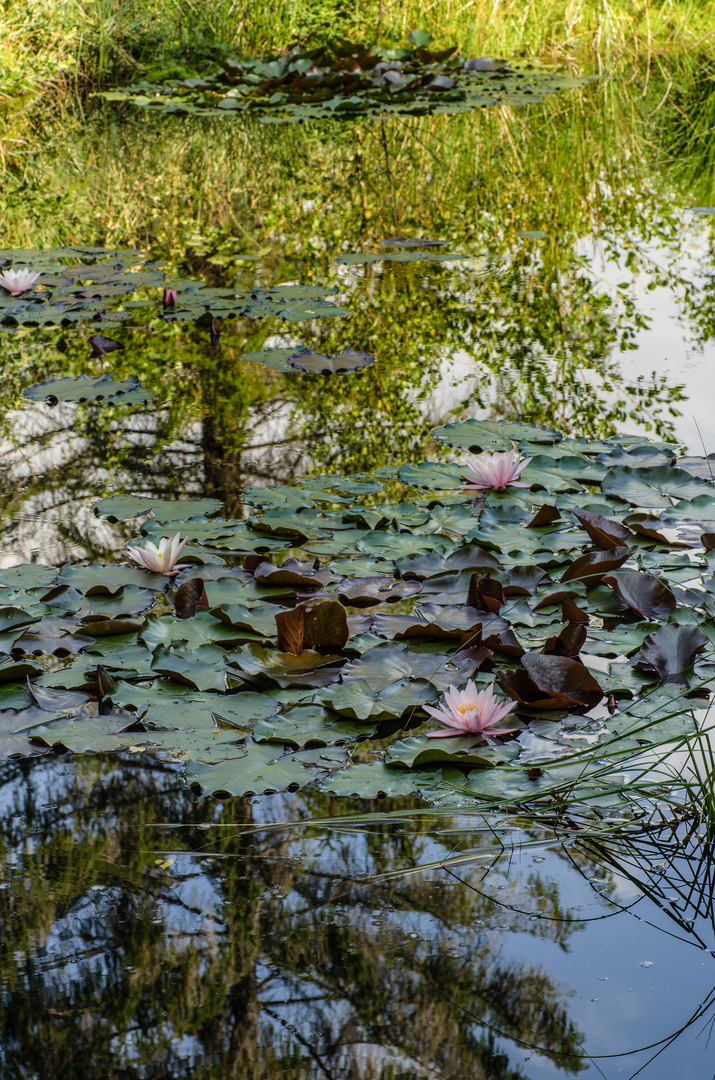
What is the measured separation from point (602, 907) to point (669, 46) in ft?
38.9

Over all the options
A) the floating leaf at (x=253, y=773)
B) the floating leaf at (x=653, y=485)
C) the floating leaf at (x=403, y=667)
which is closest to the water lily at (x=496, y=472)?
the floating leaf at (x=653, y=485)

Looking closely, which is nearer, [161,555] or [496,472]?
[161,555]

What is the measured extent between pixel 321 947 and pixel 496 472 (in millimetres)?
1555

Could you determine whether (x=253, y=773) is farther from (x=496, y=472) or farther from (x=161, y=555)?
(x=496, y=472)

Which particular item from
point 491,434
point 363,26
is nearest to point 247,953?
point 491,434

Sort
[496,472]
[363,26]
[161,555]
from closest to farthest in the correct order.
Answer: [161,555] < [496,472] < [363,26]

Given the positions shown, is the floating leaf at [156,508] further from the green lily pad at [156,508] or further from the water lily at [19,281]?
the water lily at [19,281]

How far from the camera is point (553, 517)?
8.22ft

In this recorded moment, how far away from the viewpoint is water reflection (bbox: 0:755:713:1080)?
1197 mm

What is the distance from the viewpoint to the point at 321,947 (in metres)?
1.34

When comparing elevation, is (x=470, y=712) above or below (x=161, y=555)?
below

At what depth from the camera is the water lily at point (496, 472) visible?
266cm

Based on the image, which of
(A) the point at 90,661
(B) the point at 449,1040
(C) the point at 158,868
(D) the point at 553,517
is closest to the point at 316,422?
(D) the point at 553,517

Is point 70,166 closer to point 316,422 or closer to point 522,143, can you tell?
point 522,143
